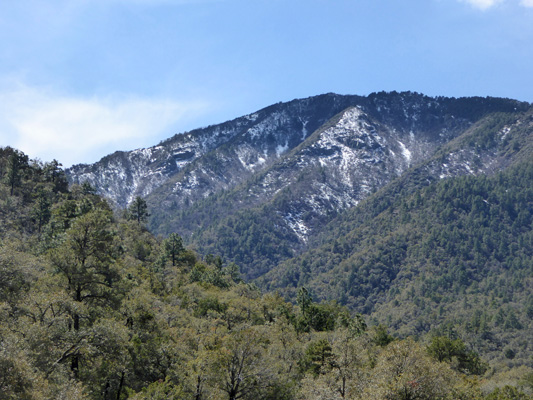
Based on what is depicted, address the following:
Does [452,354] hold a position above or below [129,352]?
below

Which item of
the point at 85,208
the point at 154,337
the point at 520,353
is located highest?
the point at 85,208

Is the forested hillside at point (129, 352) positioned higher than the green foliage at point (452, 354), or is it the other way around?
the forested hillside at point (129, 352)

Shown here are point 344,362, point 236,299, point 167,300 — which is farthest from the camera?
point 236,299

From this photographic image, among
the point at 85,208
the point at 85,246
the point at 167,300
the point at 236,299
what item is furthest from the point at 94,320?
the point at 85,208

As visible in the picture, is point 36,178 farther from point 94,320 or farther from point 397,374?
point 397,374

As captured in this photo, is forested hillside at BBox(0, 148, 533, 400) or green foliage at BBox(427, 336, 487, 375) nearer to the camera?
forested hillside at BBox(0, 148, 533, 400)

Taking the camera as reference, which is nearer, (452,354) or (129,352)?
(129,352)

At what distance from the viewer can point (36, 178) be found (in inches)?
5340

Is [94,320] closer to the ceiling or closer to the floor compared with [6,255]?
closer to the floor

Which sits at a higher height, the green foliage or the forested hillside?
the forested hillside

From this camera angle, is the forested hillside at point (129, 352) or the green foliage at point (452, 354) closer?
the forested hillside at point (129, 352)

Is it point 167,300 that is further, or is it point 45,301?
point 167,300

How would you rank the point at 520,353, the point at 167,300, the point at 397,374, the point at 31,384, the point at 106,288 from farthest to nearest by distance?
the point at 520,353
the point at 167,300
the point at 106,288
the point at 397,374
the point at 31,384

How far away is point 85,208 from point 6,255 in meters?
62.9
